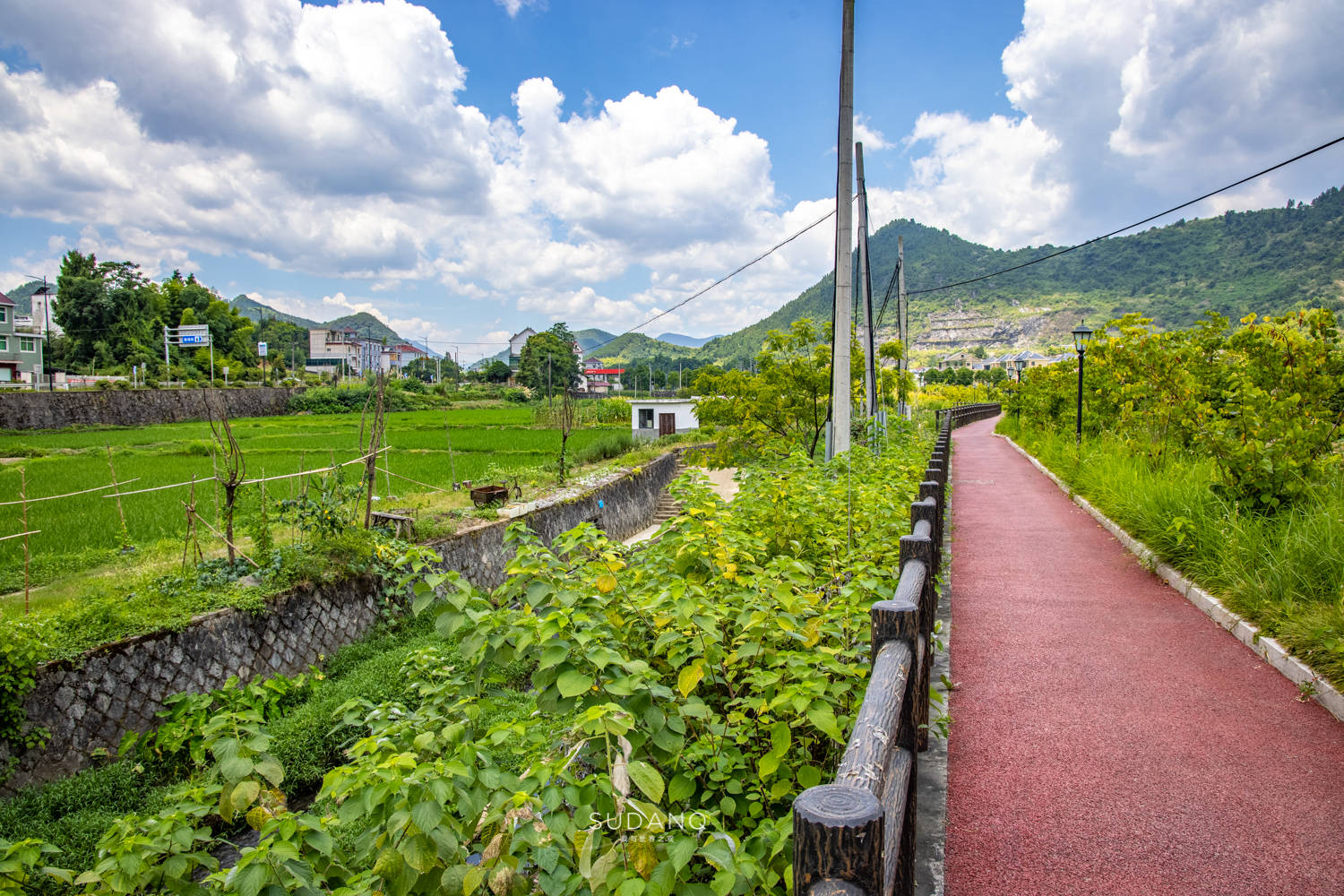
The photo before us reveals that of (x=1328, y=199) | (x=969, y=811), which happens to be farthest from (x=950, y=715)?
(x=1328, y=199)

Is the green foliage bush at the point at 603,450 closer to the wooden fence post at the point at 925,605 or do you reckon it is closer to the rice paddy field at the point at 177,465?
the rice paddy field at the point at 177,465

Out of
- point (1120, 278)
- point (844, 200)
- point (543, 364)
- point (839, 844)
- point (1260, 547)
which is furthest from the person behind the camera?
point (1120, 278)

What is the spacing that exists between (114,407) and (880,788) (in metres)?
42.7

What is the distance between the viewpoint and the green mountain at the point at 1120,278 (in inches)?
2908

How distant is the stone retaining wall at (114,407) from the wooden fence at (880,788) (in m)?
27.8

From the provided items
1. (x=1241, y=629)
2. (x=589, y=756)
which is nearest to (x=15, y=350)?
(x=589, y=756)

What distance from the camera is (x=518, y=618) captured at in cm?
250

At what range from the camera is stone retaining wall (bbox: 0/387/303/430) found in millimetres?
29812

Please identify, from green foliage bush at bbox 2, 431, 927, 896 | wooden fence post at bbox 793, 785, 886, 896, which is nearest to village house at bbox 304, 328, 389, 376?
green foliage bush at bbox 2, 431, 927, 896

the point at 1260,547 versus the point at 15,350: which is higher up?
the point at 15,350

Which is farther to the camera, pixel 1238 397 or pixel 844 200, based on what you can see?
pixel 844 200

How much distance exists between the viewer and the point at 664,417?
119 feet

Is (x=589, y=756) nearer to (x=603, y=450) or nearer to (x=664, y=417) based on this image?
(x=603, y=450)

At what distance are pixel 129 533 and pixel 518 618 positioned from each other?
11726 millimetres
